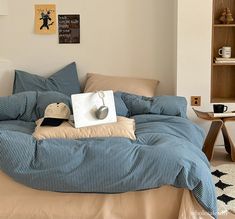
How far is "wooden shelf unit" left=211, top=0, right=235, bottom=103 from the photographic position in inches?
140

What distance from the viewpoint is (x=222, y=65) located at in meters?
3.59

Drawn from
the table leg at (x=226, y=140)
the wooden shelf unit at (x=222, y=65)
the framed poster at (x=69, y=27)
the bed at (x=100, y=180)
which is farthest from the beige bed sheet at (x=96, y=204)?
the framed poster at (x=69, y=27)

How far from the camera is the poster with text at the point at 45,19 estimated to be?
3.67 metres

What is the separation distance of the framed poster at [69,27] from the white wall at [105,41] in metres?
0.05

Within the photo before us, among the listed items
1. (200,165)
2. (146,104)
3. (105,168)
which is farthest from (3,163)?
(146,104)

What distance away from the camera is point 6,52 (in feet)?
12.4

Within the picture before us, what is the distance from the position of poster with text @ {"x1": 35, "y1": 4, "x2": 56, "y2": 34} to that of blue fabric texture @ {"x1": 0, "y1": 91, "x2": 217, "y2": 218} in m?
1.86

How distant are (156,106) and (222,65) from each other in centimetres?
91

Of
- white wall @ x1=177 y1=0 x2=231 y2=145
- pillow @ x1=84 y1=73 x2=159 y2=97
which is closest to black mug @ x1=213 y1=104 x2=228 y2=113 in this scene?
white wall @ x1=177 y1=0 x2=231 y2=145

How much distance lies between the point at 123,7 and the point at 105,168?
6.78ft

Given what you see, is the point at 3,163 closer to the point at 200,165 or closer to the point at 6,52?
the point at 200,165

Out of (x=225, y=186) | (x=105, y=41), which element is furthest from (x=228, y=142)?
(x=105, y=41)

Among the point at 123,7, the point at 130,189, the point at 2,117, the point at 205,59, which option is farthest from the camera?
the point at 123,7

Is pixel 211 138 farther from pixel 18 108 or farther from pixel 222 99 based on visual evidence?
pixel 18 108
